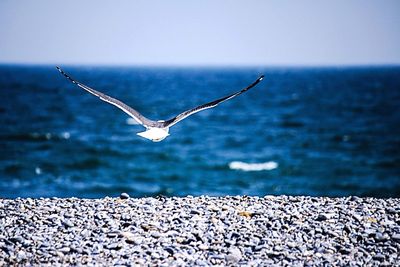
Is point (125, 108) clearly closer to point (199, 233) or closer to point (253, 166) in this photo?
point (199, 233)

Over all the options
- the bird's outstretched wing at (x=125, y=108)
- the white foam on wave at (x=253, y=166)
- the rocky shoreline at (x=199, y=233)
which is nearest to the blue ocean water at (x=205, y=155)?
the white foam on wave at (x=253, y=166)

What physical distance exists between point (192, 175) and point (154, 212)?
65.6 ft

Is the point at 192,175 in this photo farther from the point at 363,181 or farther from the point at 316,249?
the point at 316,249

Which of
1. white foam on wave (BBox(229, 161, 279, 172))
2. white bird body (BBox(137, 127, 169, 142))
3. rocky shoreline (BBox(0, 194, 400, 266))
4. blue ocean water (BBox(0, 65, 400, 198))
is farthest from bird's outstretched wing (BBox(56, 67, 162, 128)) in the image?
white foam on wave (BBox(229, 161, 279, 172))

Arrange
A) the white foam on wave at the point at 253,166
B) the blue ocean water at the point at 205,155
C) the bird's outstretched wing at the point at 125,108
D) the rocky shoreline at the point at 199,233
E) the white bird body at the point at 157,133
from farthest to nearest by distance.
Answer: the white foam on wave at the point at 253,166 < the blue ocean water at the point at 205,155 < the white bird body at the point at 157,133 < the bird's outstretched wing at the point at 125,108 < the rocky shoreline at the point at 199,233

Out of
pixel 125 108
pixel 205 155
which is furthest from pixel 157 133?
pixel 205 155

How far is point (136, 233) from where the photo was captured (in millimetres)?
8516

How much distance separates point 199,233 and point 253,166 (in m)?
23.9

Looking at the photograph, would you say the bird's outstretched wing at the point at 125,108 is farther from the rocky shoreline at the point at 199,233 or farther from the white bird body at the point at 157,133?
the rocky shoreline at the point at 199,233

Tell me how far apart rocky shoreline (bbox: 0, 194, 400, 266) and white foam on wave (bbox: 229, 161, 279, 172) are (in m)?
20.5

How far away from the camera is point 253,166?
31938 millimetres

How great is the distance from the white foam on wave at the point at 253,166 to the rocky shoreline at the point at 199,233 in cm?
2045

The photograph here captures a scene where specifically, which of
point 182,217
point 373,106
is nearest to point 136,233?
point 182,217

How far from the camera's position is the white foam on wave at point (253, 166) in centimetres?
3123
